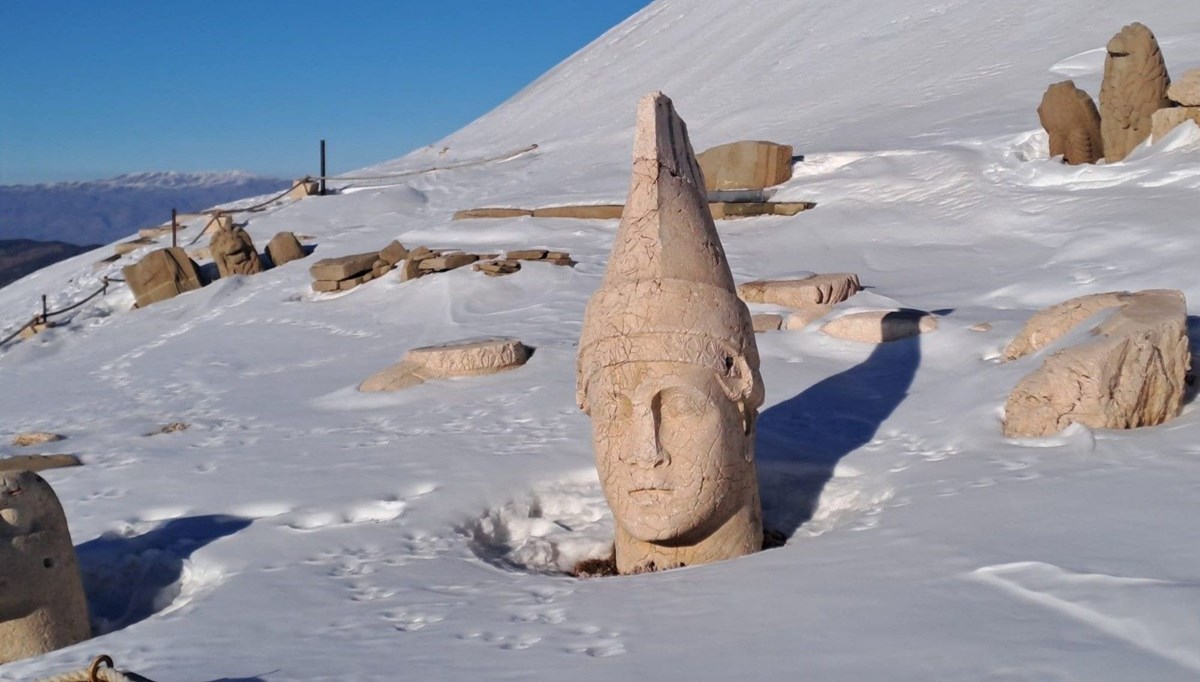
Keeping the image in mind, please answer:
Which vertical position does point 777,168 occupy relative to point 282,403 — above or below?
above

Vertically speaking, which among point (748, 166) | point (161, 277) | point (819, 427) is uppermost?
point (748, 166)

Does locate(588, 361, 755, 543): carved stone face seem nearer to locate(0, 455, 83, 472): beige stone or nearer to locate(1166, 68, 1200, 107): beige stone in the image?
locate(0, 455, 83, 472): beige stone

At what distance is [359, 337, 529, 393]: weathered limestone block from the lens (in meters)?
9.33

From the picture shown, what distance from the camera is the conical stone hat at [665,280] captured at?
519 cm

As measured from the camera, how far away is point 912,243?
1252 cm

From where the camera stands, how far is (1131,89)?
1276 cm

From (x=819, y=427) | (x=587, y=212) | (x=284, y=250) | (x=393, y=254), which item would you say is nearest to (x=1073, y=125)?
(x=587, y=212)

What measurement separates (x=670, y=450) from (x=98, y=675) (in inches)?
96.2

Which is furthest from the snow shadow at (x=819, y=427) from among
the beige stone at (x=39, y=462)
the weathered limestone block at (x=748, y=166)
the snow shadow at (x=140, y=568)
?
the weathered limestone block at (x=748, y=166)

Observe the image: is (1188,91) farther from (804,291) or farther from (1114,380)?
(1114,380)

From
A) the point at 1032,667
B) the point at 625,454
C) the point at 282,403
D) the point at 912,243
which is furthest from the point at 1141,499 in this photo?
the point at 912,243

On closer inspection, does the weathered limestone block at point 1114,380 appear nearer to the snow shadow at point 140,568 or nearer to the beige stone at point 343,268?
the snow shadow at point 140,568

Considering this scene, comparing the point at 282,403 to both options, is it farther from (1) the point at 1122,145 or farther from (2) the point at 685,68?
(2) the point at 685,68

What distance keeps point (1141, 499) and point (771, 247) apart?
344 inches
